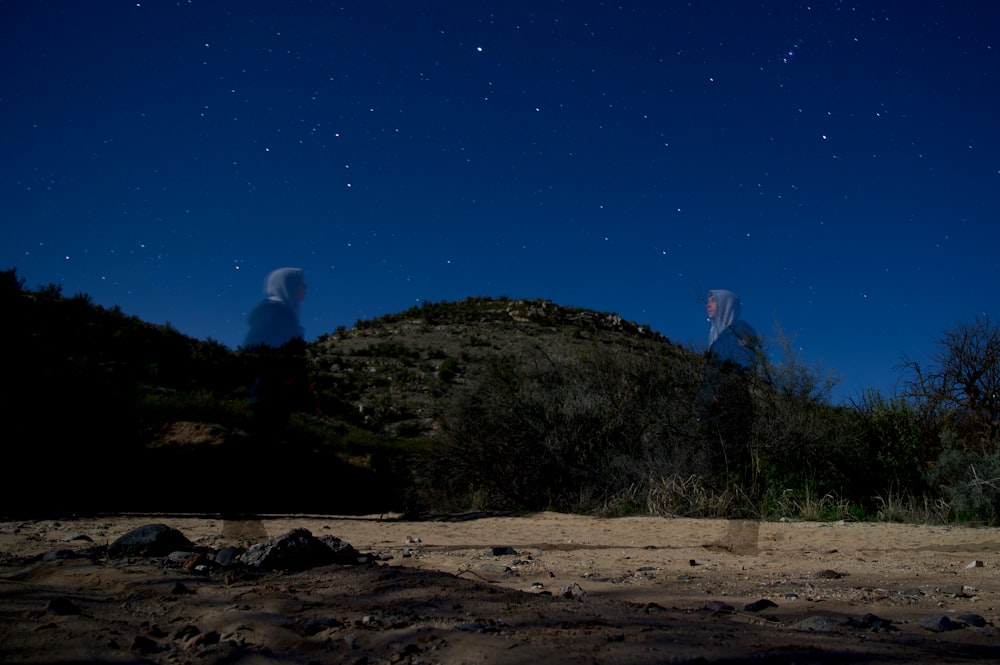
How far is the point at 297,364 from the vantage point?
8.29m

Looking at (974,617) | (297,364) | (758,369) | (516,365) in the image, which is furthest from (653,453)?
(974,617)

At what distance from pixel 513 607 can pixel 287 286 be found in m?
6.71

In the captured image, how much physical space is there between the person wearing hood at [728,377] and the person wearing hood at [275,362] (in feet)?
20.9

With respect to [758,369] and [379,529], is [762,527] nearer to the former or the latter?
[758,369]

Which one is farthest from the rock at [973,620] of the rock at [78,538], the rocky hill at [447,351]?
the rocky hill at [447,351]

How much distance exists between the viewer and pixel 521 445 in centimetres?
1198

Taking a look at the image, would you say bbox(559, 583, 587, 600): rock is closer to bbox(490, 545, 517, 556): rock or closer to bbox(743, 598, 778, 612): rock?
bbox(743, 598, 778, 612): rock

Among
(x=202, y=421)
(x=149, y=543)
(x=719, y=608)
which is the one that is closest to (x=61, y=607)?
(x=149, y=543)

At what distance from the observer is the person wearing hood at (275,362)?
8.14 m

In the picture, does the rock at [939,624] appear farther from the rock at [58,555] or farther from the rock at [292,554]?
the rock at [58,555]

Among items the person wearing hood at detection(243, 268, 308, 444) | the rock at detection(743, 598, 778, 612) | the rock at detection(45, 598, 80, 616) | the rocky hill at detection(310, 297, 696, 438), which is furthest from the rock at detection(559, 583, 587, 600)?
the rocky hill at detection(310, 297, 696, 438)

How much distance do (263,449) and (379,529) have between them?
2181mm

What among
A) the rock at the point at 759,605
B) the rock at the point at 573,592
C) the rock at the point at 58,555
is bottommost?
the rock at the point at 58,555

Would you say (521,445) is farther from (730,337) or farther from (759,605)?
(759,605)
